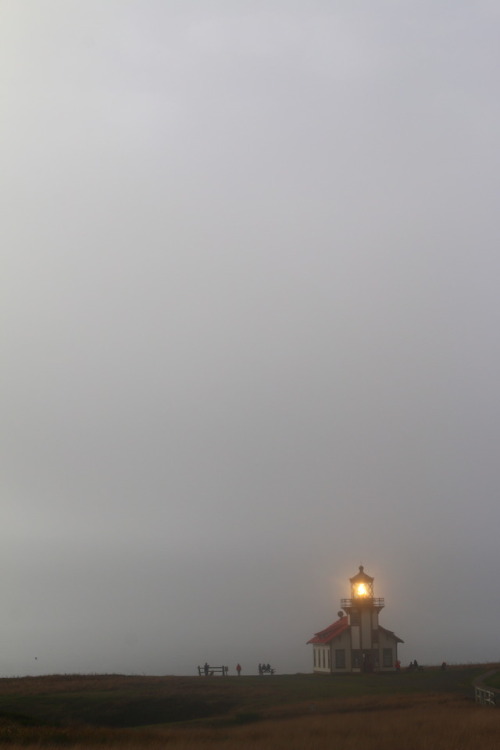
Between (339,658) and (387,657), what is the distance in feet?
13.3

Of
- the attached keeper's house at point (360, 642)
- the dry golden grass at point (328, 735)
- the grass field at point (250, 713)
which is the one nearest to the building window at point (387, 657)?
the attached keeper's house at point (360, 642)

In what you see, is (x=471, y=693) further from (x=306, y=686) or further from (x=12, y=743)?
(x=12, y=743)

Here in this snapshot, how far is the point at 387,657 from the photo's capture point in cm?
6731

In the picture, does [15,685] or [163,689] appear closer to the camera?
[163,689]

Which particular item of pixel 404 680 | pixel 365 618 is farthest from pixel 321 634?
pixel 404 680

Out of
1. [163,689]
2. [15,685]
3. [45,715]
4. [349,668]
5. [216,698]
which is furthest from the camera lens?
[349,668]

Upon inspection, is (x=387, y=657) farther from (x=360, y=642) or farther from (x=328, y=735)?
(x=328, y=735)

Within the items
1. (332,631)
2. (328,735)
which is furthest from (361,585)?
(328,735)

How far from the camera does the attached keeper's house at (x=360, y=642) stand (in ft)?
217

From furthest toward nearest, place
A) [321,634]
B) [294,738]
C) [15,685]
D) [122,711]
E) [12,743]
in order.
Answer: [321,634], [15,685], [122,711], [294,738], [12,743]

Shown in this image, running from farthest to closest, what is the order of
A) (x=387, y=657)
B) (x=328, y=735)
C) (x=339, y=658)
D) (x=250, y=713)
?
Result: (x=387, y=657) → (x=339, y=658) → (x=250, y=713) → (x=328, y=735)

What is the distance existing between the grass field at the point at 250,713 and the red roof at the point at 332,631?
6498 millimetres

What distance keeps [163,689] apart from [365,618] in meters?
25.2

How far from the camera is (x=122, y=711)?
129 feet
